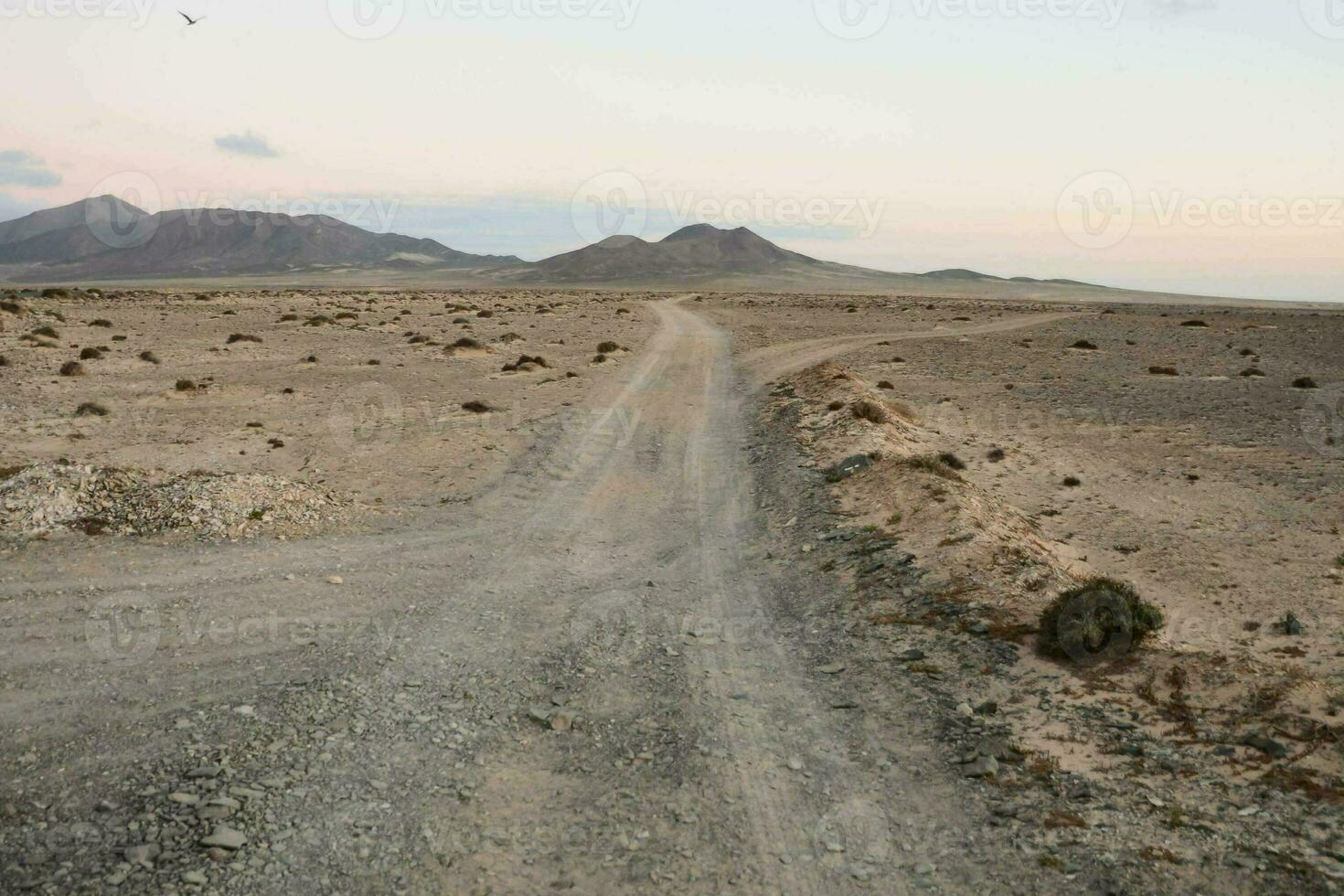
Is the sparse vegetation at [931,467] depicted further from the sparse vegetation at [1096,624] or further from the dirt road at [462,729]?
the sparse vegetation at [1096,624]

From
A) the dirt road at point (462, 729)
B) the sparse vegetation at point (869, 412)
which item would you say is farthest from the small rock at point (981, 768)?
the sparse vegetation at point (869, 412)

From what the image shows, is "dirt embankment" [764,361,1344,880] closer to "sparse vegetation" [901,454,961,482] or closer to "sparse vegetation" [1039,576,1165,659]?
"sparse vegetation" [1039,576,1165,659]

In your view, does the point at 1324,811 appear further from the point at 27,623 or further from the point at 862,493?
the point at 27,623

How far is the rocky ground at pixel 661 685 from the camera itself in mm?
6000

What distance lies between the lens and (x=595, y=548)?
A: 43.8 feet

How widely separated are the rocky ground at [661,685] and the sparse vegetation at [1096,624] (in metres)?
0.24

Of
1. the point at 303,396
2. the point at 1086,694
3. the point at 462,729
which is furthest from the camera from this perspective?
the point at 303,396

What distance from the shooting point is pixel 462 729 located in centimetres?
774

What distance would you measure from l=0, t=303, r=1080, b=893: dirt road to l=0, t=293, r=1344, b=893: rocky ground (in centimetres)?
4

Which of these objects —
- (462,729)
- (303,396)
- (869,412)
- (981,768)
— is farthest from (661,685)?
(303,396)

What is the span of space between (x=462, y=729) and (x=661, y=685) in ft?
6.58

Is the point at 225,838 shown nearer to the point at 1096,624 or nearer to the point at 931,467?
the point at 1096,624

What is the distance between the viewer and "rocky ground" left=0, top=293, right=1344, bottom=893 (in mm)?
6000

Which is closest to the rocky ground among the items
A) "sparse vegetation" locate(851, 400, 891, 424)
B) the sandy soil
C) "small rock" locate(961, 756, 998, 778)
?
"small rock" locate(961, 756, 998, 778)
